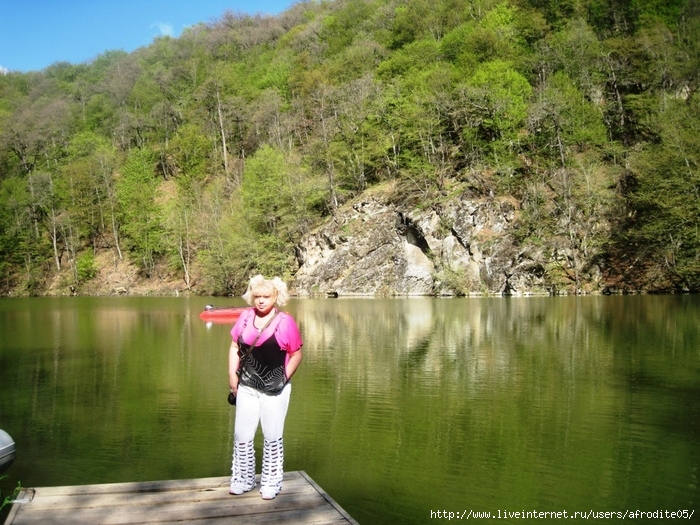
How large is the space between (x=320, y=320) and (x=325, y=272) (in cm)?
2470

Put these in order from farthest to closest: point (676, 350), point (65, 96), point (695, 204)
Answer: point (65, 96), point (695, 204), point (676, 350)

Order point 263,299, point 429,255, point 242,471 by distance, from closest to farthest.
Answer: point 263,299
point 242,471
point 429,255

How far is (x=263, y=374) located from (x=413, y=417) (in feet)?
20.4

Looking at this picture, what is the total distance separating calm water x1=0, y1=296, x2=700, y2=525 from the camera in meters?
8.12

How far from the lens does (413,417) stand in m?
11.7

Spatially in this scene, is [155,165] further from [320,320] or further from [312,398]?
[312,398]

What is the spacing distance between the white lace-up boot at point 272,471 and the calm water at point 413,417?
1.65m

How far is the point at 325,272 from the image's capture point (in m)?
55.4

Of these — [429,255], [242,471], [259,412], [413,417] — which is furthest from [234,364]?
[429,255]

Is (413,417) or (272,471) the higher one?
(272,471)

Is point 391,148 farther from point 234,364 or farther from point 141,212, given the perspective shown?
point 234,364

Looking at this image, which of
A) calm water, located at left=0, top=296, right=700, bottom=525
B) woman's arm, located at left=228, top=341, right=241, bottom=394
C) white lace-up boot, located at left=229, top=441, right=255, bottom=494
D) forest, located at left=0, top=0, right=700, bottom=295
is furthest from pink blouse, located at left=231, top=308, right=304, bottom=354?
forest, located at left=0, top=0, right=700, bottom=295

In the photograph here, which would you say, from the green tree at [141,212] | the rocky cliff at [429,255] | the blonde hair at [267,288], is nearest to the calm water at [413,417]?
the blonde hair at [267,288]

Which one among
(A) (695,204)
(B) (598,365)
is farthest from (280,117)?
(B) (598,365)
